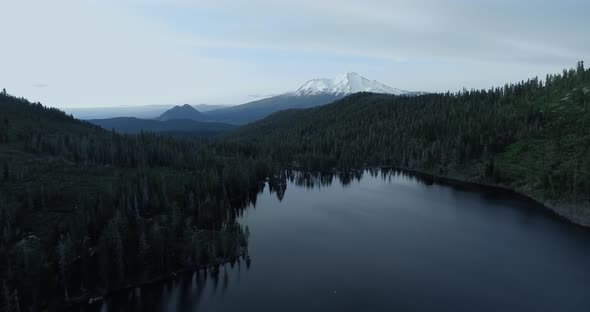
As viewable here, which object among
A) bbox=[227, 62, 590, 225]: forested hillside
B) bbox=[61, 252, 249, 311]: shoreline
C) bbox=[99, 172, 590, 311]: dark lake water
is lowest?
bbox=[61, 252, 249, 311]: shoreline

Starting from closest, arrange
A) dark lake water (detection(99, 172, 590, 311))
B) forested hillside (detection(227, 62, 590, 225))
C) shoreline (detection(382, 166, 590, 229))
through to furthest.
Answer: dark lake water (detection(99, 172, 590, 311)) → shoreline (detection(382, 166, 590, 229)) → forested hillside (detection(227, 62, 590, 225))

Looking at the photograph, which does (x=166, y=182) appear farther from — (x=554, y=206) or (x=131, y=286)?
(x=554, y=206)

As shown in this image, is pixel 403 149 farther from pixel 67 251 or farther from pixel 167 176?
pixel 67 251

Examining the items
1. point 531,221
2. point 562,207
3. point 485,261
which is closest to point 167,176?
point 485,261

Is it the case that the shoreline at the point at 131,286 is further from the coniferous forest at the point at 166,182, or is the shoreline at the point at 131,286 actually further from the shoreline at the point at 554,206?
the shoreline at the point at 554,206

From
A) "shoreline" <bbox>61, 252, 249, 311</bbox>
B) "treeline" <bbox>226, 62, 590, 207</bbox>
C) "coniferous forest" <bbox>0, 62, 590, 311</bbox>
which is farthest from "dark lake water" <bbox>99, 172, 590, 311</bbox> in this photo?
"treeline" <bbox>226, 62, 590, 207</bbox>

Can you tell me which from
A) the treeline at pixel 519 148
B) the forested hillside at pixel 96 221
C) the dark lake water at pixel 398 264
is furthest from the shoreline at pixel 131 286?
the treeline at pixel 519 148

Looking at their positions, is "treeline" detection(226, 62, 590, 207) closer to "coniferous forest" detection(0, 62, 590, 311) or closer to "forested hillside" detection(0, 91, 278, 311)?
"coniferous forest" detection(0, 62, 590, 311)
